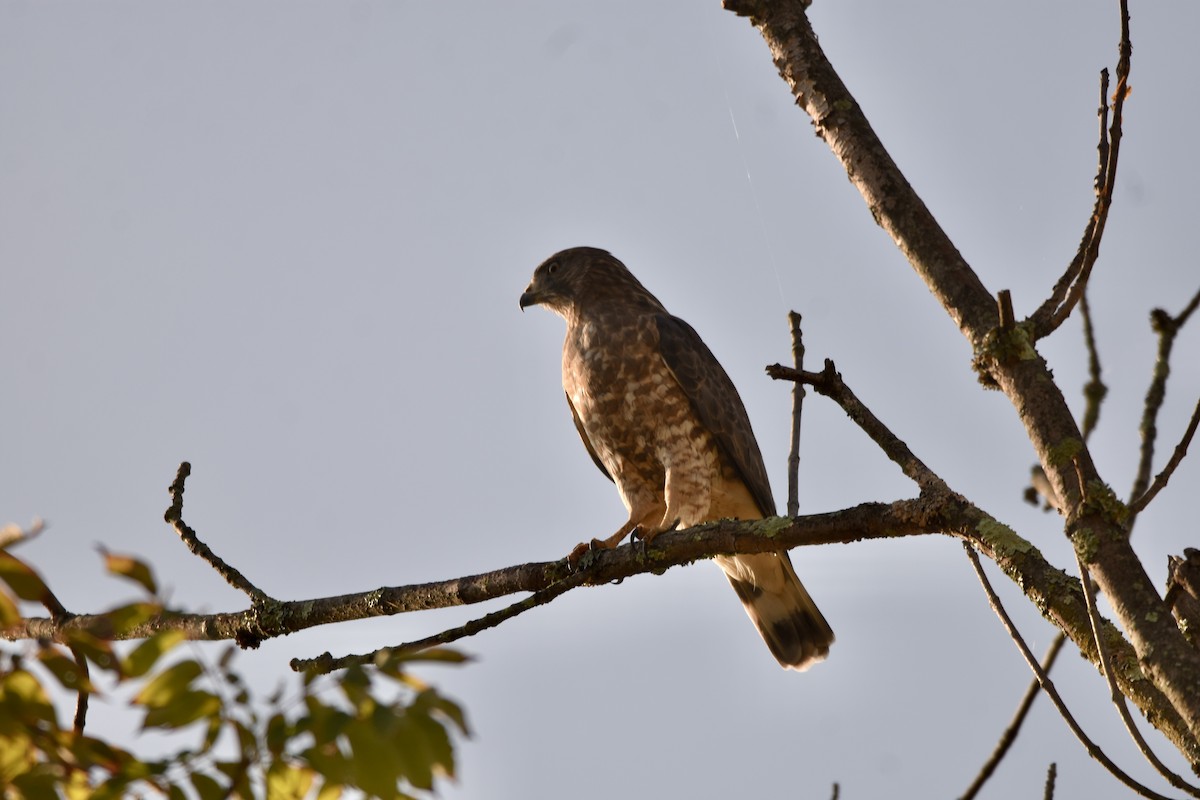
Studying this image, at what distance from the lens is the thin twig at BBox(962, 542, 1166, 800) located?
2688 mm

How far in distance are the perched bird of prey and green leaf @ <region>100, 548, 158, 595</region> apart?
3638 millimetres

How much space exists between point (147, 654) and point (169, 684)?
7cm

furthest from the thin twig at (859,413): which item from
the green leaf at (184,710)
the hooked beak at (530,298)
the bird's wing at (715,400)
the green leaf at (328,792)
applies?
the hooked beak at (530,298)

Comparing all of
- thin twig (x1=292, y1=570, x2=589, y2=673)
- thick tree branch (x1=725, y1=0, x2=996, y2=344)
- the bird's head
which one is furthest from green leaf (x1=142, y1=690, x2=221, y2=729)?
the bird's head

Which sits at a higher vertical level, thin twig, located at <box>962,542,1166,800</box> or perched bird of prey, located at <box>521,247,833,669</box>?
perched bird of prey, located at <box>521,247,833,669</box>

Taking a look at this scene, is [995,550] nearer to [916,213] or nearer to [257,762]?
[916,213]

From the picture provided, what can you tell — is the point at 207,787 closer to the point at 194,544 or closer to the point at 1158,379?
the point at 194,544

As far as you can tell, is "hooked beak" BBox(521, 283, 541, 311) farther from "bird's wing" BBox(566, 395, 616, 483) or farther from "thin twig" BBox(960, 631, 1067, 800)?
"thin twig" BBox(960, 631, 1067, 800)

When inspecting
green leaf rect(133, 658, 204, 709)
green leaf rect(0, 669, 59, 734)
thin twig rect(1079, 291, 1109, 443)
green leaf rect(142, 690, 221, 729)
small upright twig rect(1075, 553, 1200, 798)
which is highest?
thin twig rect(1079, 291, 1109, 443)

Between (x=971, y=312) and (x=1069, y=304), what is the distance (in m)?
0.22

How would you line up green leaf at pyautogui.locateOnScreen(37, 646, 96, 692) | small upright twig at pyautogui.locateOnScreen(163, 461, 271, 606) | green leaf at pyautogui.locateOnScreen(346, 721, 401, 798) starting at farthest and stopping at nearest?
1. small upright twig at pyautogui.locateOnScreen(163, 461, 271, 606)
2. green leaf at pyautogui.locateOnScreen(37, 646, 96, 692)
3. green leaf at pyautogui.locateOnScreen(346, 721, 401, 798)

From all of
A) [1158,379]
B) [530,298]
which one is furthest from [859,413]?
[530,298]

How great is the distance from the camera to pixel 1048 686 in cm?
298

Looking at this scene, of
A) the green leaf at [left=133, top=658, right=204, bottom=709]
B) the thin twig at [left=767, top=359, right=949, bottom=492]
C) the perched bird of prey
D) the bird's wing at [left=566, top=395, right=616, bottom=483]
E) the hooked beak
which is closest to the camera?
the green leaf at [left=133, top=658, right=204, bottom=709]
